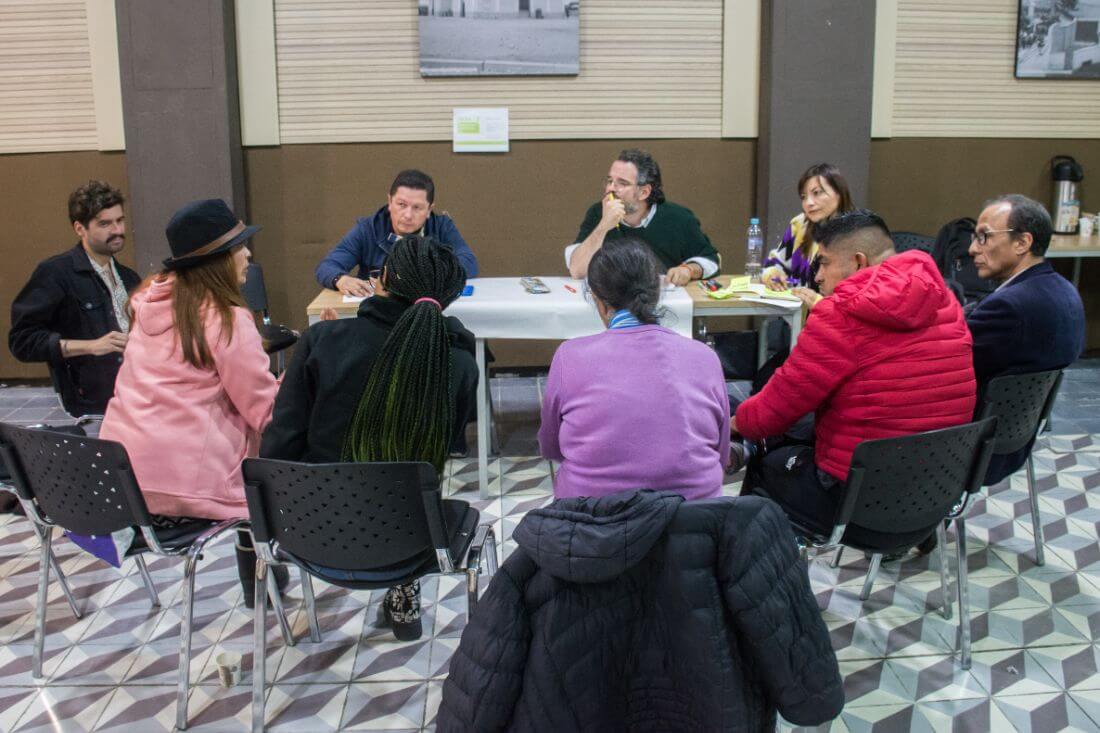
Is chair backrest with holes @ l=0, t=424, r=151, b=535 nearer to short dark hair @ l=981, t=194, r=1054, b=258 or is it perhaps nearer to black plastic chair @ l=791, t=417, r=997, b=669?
black plastic chair @ l=791, t=417, r=997, b=669

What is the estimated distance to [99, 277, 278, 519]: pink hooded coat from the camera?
2.91 metres

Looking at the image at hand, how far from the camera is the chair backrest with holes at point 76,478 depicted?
2.68 meters

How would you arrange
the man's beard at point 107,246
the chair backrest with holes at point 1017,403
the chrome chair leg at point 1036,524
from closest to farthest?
the chair backrest with holes at point 1017,403 → the chrome chair leg at point 1036,524 → the man's beard at point 107,246

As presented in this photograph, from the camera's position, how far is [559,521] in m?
1.96

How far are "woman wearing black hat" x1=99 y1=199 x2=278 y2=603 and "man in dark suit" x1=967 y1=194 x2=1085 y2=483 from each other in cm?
227

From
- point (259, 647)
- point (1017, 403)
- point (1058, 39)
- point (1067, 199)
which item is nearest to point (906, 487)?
point (1017, 403)

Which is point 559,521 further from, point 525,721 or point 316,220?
point 316,220

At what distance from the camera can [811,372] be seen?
2867 mm

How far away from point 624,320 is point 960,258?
13.8 ft

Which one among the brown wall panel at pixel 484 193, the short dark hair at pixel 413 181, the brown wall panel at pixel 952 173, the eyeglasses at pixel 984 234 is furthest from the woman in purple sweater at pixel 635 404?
the brown wall panel at pixel 952 173

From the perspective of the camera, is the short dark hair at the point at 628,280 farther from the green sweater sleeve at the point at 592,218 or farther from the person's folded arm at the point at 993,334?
the green sweater sleeve at the point at 592,218

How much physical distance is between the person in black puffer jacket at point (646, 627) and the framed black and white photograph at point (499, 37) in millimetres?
4693

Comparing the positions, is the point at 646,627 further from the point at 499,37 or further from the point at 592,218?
the point at 499,37

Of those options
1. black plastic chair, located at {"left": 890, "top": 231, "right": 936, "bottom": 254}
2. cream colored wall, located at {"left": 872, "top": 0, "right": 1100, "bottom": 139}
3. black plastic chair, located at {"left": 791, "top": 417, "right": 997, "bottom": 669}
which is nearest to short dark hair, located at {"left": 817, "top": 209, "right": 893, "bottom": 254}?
black plastic chair, located at {"left": 791, "top": 417, "right": 997, "bottom": 669}
